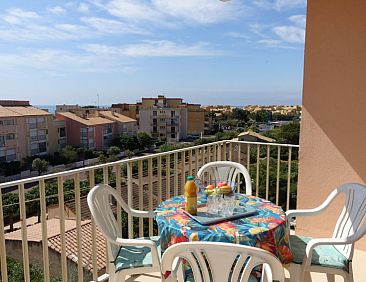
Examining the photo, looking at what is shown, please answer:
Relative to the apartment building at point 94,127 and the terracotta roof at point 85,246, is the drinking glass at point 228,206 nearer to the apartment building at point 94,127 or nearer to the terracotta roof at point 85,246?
the terracotta roof at point 85,246

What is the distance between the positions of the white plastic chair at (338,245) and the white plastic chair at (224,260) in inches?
28.3

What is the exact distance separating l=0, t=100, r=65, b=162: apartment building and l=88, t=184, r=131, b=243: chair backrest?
13360 millimetres

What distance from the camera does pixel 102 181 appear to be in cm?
268

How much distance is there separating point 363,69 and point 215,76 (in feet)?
65.2

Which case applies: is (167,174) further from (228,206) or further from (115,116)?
(115,116)

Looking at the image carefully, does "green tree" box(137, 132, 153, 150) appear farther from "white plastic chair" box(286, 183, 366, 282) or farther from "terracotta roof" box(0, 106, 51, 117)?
"white plastic chair" box(286, 183, 366, 282)

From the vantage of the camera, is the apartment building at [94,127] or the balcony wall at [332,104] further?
the apartment building at [94,127]

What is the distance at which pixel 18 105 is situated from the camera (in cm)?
1598

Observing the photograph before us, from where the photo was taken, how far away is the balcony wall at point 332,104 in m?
3.05

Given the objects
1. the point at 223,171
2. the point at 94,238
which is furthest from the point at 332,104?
the point at 94,238

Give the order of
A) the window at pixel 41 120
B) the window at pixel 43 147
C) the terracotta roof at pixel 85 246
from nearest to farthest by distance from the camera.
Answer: the terracotta roof at pixel 85 246
the window at pixel 41 120
the window at pixel 43 147

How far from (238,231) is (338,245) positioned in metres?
0.77

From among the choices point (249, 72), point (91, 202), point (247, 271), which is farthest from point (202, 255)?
point (249, 72)

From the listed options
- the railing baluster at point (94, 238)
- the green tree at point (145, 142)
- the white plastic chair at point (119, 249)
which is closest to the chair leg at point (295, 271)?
the white plastic chair at point (119, 249)
